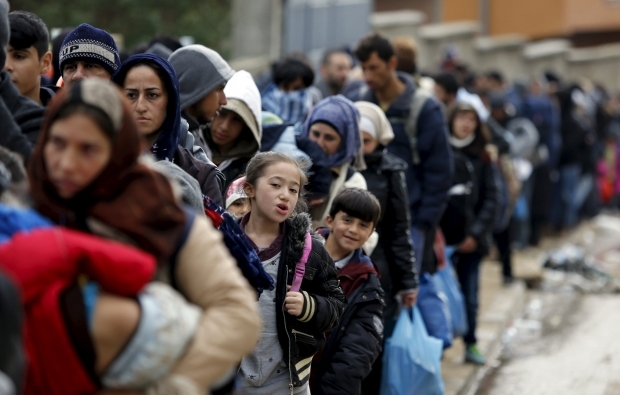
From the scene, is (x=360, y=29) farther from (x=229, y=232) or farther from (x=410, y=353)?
(x=229, y=232)

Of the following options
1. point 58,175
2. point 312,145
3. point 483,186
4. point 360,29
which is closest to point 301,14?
point 360,29

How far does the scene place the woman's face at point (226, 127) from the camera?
590 cm

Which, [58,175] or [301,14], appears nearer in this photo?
[58,175]

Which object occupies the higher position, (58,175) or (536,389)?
(58,175)

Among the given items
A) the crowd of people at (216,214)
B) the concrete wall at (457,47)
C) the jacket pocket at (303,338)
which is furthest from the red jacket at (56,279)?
the concrete wall at (457,47)

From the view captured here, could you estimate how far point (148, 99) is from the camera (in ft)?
14.2

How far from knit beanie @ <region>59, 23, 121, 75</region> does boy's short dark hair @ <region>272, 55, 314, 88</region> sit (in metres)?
3.24

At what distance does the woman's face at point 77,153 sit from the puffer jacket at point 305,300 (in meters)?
2.04

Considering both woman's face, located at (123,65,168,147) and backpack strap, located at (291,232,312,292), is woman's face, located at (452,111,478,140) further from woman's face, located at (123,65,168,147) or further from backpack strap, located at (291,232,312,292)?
woman's face, located at (123,65,168,147)

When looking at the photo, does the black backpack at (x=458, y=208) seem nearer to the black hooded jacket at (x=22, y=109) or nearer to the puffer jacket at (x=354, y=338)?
the puffer jacket at (x=354, y=338)

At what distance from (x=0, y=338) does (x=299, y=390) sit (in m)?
2.57

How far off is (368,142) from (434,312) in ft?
4.18

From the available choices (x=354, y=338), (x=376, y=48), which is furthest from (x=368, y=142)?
(x=354, y=338)

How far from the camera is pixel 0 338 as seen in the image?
252cm
